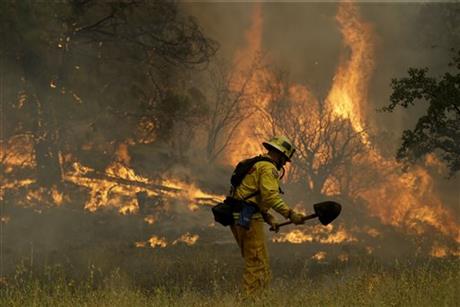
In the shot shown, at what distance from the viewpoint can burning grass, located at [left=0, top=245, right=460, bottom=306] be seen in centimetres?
653

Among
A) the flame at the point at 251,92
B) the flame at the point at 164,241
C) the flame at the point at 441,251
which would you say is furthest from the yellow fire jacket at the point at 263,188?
the flame at the point at 251,92

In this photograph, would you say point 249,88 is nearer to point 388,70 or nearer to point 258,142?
point 258,142

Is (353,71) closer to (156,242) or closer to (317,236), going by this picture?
(317,236)

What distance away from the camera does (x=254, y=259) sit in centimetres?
749

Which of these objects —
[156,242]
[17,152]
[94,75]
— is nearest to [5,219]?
[17,152]

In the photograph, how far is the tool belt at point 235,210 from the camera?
747cm

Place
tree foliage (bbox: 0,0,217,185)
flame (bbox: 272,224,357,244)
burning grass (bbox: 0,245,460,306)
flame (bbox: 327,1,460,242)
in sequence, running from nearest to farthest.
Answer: burning grass (bbox: 0,245,460,306) → tree foliage (bbox: 0,0,217,185) → flame (bbox: 272,224,357,244) → flame (bbox: 327,1,460,242)

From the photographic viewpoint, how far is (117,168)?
21.8 meters

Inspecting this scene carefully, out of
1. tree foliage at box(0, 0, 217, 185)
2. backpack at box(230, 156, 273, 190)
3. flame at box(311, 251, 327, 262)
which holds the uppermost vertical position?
tree foliage at box(0, 0, 217, 185)

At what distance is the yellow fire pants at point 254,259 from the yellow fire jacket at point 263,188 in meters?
0.16

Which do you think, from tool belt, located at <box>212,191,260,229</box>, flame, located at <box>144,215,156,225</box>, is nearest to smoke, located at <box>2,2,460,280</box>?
flame, located at <box>144,215,156,225</box>

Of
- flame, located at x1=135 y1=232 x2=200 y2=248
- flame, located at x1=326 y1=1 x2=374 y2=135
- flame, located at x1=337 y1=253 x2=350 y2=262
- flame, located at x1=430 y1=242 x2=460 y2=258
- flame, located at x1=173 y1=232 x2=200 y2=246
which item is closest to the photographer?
flame, located at x1=337 y1=253 x2=350 y2=262

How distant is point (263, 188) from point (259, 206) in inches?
13.6

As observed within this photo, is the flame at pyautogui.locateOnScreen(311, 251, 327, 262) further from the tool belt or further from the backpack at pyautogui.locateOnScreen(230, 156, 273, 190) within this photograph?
the backpack at pyautogui.locateOnScreen(230, 156, 273, 190)
